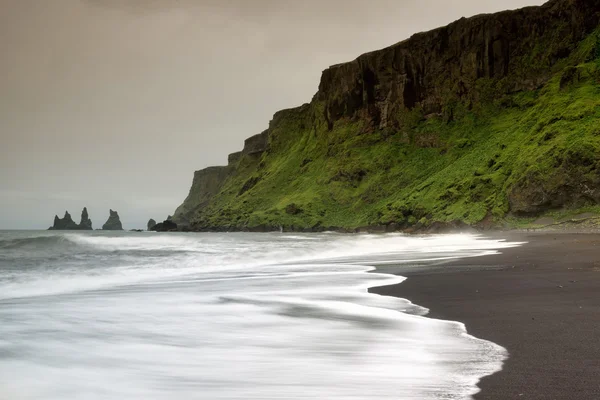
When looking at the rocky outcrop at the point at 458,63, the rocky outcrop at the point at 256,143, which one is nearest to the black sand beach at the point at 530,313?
the rocky outcrop at the point at 458,63

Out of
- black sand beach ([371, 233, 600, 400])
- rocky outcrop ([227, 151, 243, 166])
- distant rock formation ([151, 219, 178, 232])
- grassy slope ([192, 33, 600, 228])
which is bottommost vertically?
black sand beach ([371, 233, 600, 400])

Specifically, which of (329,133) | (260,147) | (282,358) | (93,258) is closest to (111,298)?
(282,358)

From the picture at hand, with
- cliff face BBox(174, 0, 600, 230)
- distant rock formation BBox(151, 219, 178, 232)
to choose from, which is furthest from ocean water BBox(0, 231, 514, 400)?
distant rock formation BBox(151, 219, 178, 232)

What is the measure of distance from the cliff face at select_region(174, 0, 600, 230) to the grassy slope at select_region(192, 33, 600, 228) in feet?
0.78

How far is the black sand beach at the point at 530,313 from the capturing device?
14.5 ft

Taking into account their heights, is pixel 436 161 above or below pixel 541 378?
above

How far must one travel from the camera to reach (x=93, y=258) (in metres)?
25.3

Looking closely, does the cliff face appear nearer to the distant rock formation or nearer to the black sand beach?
the distant rock formation

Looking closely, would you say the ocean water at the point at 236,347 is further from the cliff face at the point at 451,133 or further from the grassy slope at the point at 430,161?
the grassy slope at the point at 430,161

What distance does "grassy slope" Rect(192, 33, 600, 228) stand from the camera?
5928cm

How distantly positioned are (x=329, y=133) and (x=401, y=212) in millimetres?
44523

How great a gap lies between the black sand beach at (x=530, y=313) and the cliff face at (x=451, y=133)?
1666 inches

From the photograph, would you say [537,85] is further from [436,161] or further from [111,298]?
[111,298]

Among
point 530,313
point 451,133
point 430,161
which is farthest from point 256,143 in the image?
point 530,313
